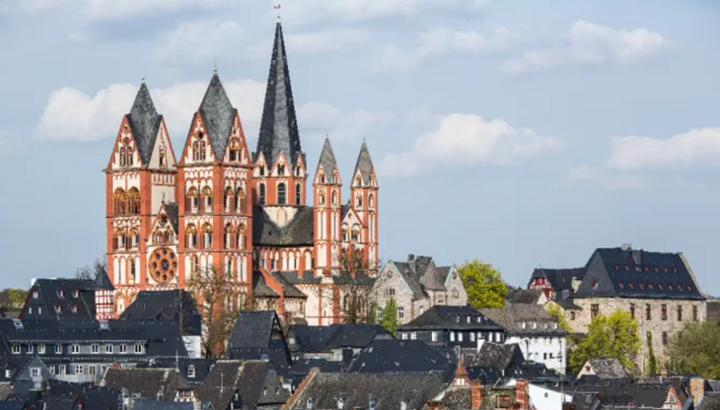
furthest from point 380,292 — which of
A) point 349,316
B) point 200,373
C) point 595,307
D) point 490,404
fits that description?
point 490,404

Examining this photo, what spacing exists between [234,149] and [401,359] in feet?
128

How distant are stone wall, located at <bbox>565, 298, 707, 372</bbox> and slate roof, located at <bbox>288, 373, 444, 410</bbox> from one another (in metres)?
50.7

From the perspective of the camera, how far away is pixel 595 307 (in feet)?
532

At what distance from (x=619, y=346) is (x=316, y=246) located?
2694 cm

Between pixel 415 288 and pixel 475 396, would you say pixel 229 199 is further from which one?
pixel 475 396

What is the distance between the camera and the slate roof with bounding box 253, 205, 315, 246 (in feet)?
554

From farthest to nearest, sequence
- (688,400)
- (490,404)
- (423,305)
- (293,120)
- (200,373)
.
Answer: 1. (293,120)
2. (423,305)
3. (200,373)
4. (688,400)
5. (490,404)

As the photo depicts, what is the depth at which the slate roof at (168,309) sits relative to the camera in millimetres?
146500

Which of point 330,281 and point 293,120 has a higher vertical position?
point 293,120

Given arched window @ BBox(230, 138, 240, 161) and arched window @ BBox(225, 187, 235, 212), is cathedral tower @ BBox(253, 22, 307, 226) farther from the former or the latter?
arched window @ BBox(225, 187, 235, 212)

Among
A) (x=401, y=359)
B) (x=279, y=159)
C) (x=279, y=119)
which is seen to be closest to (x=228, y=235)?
(x=279, y=159)

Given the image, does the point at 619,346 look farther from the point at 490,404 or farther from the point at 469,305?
the point at 490,404

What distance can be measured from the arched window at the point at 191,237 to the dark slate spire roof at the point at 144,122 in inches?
293

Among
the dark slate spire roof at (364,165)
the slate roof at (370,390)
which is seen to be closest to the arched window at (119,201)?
the dark slate spire roof at (364,165)
